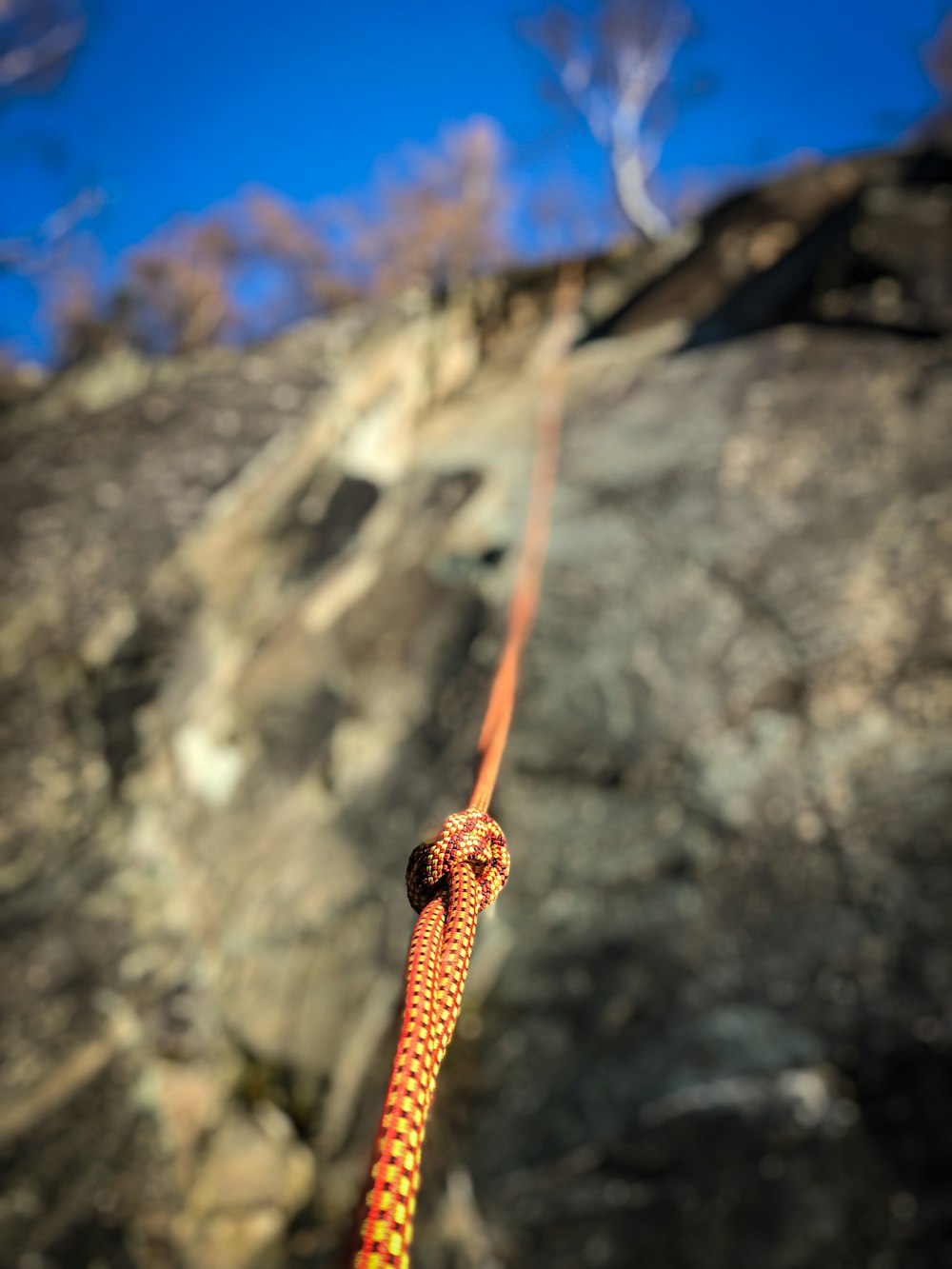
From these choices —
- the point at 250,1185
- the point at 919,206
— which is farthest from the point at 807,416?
the point at 250,1185

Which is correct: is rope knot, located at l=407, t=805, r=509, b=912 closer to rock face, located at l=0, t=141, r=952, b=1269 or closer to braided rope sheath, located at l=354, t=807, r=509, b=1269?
braided rope sheath, located at l=354, t=807, r=509, b=1269

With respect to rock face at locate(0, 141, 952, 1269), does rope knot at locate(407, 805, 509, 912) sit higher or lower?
higher

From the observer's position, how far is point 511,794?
3672 mm

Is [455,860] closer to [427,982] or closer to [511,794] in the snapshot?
[427,982]

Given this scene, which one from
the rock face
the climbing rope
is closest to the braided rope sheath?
the climbing rope

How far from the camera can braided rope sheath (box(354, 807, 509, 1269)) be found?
3.24ft

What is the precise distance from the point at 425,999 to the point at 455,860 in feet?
0.84

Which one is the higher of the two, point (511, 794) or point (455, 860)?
point (455, 860)

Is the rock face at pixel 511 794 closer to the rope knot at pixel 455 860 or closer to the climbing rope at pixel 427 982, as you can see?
the climbing rope at pixel 427 982

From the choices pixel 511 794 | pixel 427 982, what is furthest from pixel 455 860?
pixel 511 794

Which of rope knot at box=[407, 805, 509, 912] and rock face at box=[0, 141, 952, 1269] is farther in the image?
rock face at box=[0, 141, 952, 1269]

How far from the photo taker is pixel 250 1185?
329 cm

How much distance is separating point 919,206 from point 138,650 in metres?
4.93

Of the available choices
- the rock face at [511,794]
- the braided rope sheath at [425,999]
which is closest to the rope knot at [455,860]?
the braided rope sheath at [425,999]
